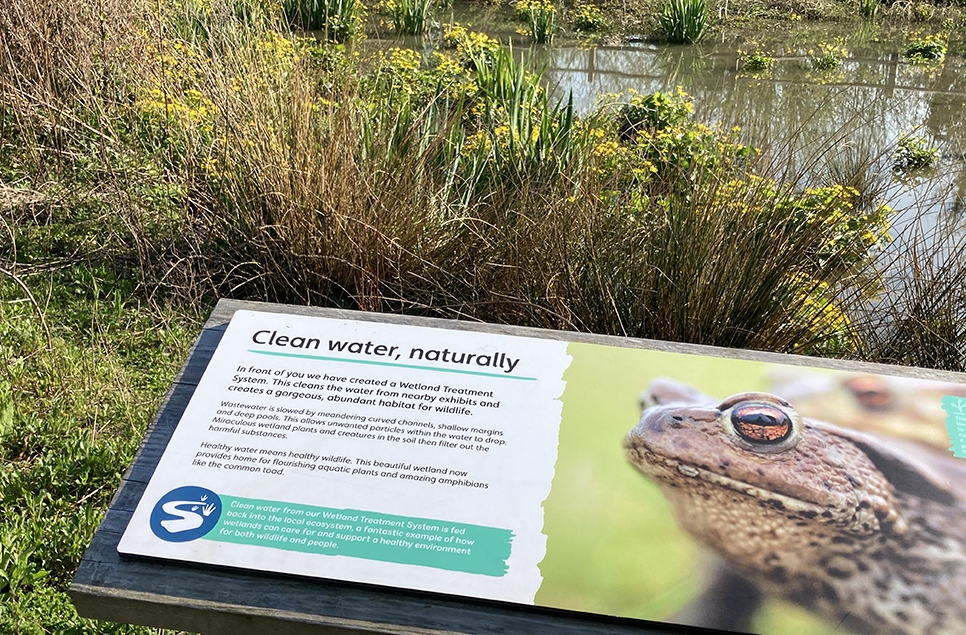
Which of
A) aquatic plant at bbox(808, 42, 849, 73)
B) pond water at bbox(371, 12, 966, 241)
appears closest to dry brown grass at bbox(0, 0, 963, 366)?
pond water at bbox(371, 12, 966, 241)

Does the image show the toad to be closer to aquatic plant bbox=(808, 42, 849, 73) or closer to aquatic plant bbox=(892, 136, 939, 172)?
aquatic plant bbox=(892, 136, 939, 172)

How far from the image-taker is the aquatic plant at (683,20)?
1016 cm

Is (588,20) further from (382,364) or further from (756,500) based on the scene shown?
(756,500)

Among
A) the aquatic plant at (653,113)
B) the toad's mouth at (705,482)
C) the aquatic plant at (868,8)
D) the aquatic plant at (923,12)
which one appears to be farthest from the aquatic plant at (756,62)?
the toad's mouth at (705,482)

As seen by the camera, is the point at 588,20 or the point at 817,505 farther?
the point at 588,20

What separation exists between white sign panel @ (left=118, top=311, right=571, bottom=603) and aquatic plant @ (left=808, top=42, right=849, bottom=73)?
890 centimetres

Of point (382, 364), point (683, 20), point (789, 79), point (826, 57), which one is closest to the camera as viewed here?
point (382, 364)

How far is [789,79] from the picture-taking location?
918cm

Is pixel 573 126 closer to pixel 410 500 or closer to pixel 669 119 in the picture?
pixel 669 119

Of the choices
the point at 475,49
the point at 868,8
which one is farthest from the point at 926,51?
the point at 475,49

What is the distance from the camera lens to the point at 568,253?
305 cm

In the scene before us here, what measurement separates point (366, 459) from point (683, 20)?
9.79 metres

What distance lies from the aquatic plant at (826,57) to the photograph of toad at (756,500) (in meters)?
8.72

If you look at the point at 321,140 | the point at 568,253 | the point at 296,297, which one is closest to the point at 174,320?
the point at 296,297
